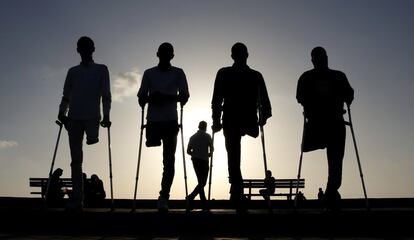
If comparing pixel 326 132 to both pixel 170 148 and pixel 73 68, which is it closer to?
pixel 170 148

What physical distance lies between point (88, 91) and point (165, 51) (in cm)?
137

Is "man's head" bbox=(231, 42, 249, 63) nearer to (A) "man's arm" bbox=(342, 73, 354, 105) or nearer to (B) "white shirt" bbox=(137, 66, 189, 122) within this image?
(B) "white shirt" bbox=(137, 66, 189, 122)

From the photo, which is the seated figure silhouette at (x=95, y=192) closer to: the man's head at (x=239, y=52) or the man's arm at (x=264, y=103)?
the man's arm at (x=264, y=103)

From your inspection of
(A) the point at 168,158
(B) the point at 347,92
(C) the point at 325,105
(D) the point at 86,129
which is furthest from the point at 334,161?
(D) the point at 86,129

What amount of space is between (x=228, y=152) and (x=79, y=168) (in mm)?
2337

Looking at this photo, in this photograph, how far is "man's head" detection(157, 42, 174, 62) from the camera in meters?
8.91

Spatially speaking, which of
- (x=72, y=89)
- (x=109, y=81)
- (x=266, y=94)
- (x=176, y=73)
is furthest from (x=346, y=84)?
(x=72, y=89)

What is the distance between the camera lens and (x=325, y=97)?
28.8ft

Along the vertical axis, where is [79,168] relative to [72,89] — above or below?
below

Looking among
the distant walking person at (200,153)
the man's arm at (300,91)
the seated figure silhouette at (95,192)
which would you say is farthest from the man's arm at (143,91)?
the seated figure silhouette at (95,192)

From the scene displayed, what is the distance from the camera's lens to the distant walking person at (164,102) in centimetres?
870

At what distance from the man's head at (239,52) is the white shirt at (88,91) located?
2.04 metres

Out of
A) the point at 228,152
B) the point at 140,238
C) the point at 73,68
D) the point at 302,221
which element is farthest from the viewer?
the point at 73,68

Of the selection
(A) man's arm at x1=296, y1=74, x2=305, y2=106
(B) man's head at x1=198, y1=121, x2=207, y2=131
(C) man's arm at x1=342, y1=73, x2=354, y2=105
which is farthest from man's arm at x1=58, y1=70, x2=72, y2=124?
(B) man's head at x1=198, y1=121, x2=207, y2=131
